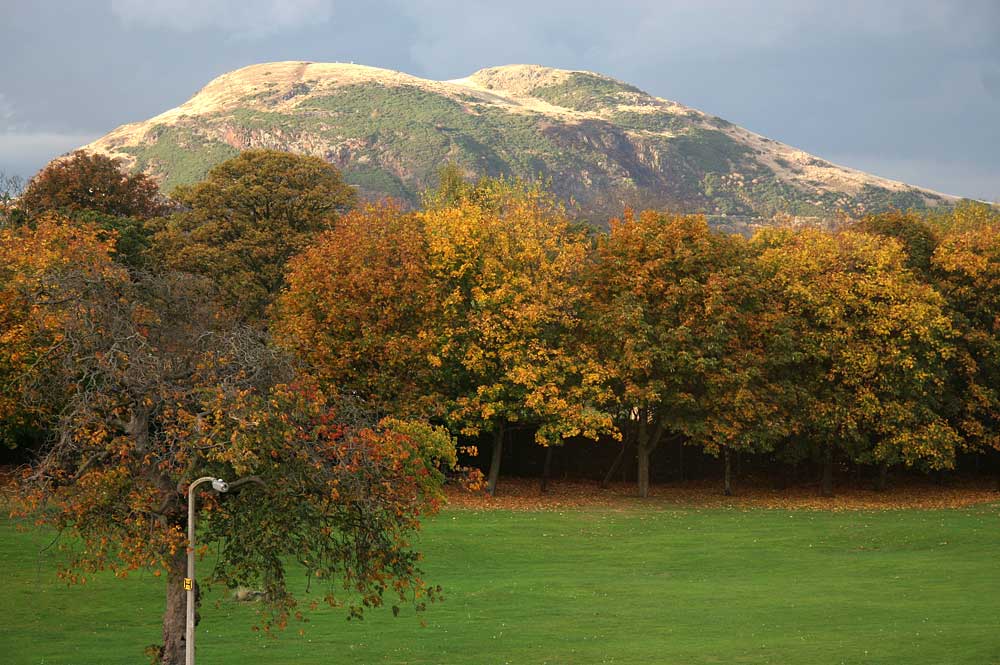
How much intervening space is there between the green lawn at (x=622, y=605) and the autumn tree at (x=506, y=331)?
6.79m

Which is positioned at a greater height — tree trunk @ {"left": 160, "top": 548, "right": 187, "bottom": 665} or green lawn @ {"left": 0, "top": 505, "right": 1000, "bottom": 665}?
tree trunk @ {"left": 160, "top": 548, "right": 187, "bottom": 665}

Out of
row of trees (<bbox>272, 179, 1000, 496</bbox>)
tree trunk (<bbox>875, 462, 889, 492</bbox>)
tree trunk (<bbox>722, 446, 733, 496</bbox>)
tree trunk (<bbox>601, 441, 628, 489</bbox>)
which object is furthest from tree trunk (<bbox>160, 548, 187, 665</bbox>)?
tree trunk (<bbox>875, 462, 889, 492</bbox>)

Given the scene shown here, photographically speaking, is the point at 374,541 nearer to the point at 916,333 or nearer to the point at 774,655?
the point at 774,655

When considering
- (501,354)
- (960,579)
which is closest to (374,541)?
(960,579)

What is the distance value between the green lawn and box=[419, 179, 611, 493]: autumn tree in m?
6.79

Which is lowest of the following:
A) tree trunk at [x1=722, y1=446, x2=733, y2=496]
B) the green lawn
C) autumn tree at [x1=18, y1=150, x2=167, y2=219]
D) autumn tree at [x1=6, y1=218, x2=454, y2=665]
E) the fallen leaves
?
the green lawn

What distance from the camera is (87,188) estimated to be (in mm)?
79250

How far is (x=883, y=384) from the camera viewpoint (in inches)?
2101

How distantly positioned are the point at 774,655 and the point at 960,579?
12163 millimetres

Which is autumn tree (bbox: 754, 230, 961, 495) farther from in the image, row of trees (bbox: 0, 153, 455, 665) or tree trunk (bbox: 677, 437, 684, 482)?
row of trees (bbox: 0, 153, 455, 665)

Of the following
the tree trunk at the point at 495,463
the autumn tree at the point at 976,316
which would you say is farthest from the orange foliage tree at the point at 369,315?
the autumn tree at the point at 976,316

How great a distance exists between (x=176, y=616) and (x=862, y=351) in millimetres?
40065

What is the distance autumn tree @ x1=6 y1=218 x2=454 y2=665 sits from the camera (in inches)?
733

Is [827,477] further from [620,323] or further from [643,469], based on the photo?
[620,323]
